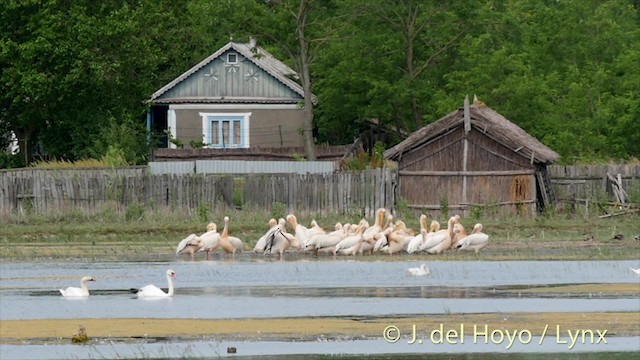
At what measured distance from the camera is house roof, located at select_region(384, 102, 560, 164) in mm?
45281

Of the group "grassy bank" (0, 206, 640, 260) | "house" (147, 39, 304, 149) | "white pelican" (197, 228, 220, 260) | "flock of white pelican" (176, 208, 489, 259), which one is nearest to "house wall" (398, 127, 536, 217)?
"grassy bank" (0, 206, 640, 260)

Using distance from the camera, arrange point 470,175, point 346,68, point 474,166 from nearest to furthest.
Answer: point 470,175
point 474,166
point 346,68

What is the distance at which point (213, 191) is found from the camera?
46.9m

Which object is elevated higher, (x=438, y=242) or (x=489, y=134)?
(x=489, y=134)

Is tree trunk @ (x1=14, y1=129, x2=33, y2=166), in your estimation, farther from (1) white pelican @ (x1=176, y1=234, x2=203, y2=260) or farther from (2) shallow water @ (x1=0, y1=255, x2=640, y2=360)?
(2) shallow water @ (x1=0, y1=255, x2=640, y2=360)

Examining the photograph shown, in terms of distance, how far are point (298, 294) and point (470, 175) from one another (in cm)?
1826

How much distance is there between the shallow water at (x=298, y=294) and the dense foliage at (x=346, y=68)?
2123cm

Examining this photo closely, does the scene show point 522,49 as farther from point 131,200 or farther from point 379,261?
point 379,261

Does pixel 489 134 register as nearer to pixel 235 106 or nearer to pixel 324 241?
pixel 324 241

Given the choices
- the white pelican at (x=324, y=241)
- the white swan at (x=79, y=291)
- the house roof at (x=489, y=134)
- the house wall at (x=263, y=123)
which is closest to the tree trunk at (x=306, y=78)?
the house wall at (x=263, y=123)

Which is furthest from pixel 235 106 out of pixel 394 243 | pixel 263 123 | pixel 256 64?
pixel 394 243

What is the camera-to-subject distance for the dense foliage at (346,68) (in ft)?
187

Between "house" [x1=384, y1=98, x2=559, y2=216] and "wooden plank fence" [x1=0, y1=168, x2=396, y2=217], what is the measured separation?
3.26 feet

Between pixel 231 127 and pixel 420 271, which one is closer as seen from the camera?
pixel 420 271
